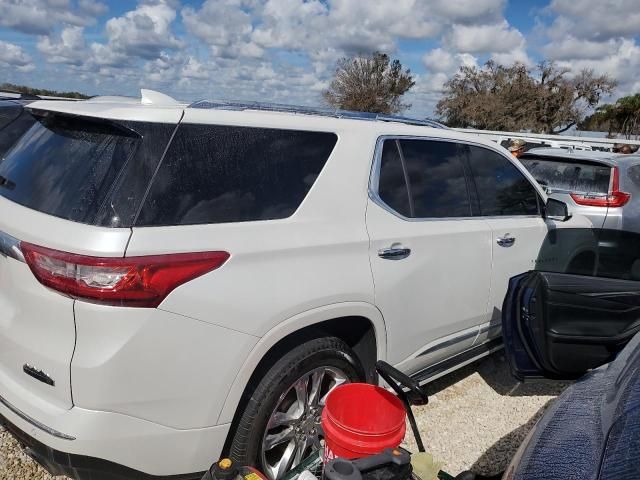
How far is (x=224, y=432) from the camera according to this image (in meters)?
2.13

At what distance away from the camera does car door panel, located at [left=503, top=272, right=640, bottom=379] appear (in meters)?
2.86

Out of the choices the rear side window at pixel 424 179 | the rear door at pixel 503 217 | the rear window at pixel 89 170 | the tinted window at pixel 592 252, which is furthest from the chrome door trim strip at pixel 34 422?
the tinted window at pixel 592 252

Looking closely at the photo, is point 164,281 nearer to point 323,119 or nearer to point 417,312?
point 323,119

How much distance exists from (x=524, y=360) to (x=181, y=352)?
208 cm

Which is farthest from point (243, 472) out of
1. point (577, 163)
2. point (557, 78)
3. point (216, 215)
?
point (557, 78)

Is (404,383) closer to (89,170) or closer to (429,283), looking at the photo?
(429,283)

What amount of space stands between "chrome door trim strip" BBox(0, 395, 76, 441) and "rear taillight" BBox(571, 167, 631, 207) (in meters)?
5.17

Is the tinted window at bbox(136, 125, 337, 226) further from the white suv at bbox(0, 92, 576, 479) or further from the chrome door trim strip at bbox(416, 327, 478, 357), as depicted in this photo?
the chrome door trim strip at bbox(416, 327, 478, 357)

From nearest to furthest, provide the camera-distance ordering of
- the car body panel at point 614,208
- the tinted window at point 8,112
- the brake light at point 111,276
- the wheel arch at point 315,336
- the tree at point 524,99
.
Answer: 1. the brake light at point 111,276
2. the wheel arch at point 315,336
3. the car body panel at point 614,208
4. the tinted window at point 8,112
5. the tree at point 524,99

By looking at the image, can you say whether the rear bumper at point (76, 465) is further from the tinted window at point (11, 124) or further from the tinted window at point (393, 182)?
the tinted window at point (11, 124)

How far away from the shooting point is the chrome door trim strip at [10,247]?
6.59 feet

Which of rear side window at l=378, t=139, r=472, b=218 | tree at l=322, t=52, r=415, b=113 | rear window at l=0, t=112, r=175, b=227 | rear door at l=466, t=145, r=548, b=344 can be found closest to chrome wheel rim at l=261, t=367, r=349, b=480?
rear side window at l=378, t=139, r=472, b=218

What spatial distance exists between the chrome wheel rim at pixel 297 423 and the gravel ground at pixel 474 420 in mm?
838

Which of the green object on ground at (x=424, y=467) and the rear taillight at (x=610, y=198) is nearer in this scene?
the green object on ground at (x=424, y=467)
